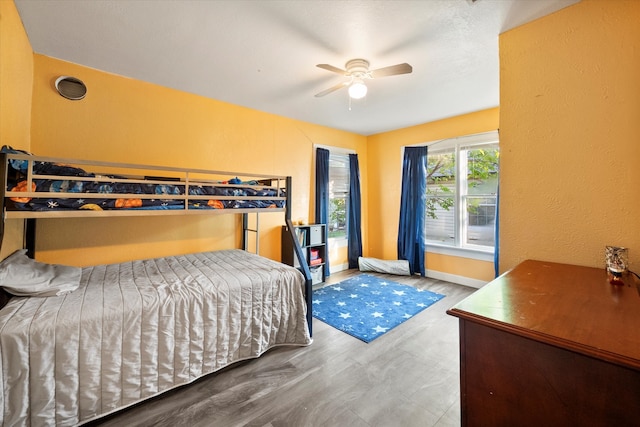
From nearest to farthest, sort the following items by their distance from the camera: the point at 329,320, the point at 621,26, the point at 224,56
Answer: the point at 621,26
the point at 224,56
the point at 329,320

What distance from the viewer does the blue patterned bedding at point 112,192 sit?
4.97 feet

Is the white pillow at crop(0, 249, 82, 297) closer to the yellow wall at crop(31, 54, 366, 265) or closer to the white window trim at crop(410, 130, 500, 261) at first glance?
the yellow wall at crop(31, 54, 366, 265)

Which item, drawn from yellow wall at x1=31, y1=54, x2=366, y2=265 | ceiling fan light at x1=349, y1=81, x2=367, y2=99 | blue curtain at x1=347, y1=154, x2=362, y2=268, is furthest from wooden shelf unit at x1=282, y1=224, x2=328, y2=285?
ceiling fan light at x1=349, y1=81, x2=367, y2=99

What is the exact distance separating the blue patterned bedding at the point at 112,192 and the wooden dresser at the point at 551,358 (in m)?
1.92

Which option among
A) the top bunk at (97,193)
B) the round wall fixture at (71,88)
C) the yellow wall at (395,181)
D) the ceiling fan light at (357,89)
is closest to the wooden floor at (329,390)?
the top bunk at (97,193)

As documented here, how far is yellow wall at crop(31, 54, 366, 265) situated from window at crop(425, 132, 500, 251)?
7.50 ft

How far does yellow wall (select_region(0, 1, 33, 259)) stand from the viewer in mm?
1530

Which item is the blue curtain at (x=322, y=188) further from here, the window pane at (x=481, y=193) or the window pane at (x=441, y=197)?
the window pane at (x=481, y=193)

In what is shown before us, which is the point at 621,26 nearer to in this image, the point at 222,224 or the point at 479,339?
the point at 479,339

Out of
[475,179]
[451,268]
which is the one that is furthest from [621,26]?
[451,268]

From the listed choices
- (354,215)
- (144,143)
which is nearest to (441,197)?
(354,215)

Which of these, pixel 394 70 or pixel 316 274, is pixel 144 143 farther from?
pixel 316 274

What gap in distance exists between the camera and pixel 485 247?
3.59 m

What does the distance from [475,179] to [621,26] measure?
95.9 inches
